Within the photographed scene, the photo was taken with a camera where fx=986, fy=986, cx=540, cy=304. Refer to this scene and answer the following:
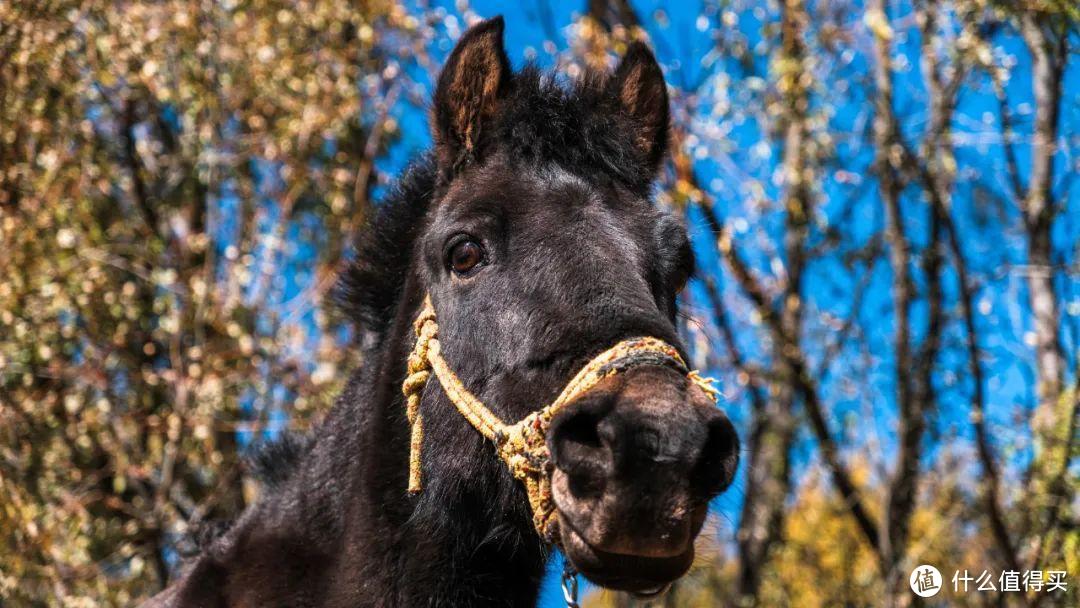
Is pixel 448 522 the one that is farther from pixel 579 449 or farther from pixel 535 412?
pixel 579 449

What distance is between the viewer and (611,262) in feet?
8.98

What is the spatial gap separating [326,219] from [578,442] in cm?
671

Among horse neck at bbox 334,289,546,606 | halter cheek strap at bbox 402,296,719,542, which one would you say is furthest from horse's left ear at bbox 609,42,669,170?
horse neck at bbox 334,289,546,606

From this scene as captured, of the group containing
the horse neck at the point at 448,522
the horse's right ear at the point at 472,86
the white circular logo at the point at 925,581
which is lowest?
the white circular logo at the point at 925,581

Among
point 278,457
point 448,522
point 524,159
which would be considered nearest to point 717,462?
point 448,522

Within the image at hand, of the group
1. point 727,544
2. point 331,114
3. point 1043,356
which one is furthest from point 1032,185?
point 331,114

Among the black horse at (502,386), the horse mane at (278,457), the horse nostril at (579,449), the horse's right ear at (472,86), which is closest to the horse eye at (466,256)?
the black horse at (502,386)

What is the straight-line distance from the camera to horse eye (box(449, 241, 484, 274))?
9.69 feet

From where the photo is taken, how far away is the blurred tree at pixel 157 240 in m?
6.02

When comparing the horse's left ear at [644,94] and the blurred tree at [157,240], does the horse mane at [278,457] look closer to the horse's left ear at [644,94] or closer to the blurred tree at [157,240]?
the horse's left ear at [644,94]

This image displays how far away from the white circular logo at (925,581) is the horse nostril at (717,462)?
505 centimetres

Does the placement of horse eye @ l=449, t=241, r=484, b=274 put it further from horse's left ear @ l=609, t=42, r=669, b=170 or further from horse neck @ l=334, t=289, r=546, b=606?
horse's left ear @ l=609, t=42, r=669, b=170

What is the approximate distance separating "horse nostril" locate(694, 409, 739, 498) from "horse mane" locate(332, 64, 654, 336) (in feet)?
3.73

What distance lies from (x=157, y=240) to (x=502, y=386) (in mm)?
6008
